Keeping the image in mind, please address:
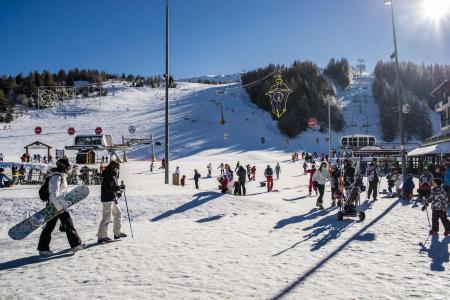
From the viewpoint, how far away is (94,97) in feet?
282

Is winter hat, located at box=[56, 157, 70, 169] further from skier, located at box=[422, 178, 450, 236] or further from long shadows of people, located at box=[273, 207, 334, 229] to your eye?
skier, located at box=[422, 178, 450, 236]

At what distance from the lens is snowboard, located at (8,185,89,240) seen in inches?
257

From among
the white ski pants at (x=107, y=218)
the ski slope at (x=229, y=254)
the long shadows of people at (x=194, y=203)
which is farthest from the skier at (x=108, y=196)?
the long shadows of people at (x=194, y=203)

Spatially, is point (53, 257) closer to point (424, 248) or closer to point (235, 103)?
point (424, 248)

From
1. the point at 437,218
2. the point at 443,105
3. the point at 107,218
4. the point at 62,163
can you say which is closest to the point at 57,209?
the point at 62,163

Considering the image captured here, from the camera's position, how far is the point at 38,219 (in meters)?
6.63

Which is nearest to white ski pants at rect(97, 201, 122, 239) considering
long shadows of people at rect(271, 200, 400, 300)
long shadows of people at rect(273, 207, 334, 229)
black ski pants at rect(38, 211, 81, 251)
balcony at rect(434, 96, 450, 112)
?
black ski pants at rect(38, 211, 81, 251)

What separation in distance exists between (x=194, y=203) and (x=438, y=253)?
7.13 m

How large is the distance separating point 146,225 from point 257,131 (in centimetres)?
6083

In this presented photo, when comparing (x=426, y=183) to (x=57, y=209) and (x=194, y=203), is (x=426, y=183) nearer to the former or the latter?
(x=194, y=203)

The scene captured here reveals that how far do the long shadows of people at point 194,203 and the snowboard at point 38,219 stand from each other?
128 inches

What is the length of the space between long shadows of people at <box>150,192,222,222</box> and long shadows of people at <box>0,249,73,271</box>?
371 centimetres

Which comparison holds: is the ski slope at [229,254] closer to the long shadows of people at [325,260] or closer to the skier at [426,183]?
the long shadows of people at [325,260]

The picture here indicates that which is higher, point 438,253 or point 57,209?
point 57,209
